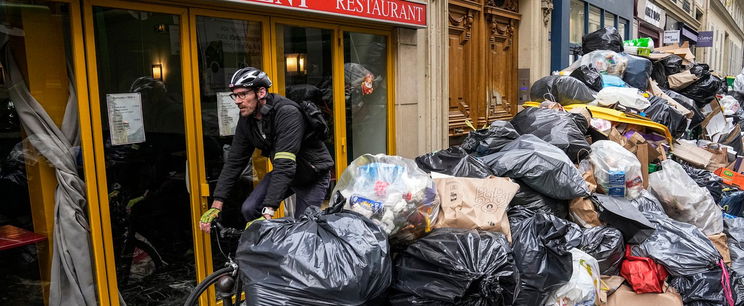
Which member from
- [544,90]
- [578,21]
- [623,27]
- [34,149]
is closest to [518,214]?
[34,149]

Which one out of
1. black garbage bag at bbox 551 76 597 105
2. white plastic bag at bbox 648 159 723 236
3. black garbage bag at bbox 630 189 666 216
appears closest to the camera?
black garbage bag at bbox 630 189 666 216

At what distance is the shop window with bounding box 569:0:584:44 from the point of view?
10328 millimetres

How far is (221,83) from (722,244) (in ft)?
14.2

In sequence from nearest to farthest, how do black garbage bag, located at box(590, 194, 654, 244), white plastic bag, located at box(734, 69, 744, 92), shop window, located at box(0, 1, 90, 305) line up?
1. shop window, located at box(0, 1, 90, 305)
2. black garbage bag, located at box(590, 194, 654, 244)
3. white plastic bag, located at box(734, 69, 744, 92)

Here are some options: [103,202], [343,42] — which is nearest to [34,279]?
[103,202]

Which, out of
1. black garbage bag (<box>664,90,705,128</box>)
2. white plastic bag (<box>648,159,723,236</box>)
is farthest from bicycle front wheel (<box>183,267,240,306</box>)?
black garbage bag (<box>664,90,705,128</box>)

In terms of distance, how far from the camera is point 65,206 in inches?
129

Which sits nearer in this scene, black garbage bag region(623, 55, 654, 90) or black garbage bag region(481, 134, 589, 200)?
black garbage bag region(481, 134, 589, 200)

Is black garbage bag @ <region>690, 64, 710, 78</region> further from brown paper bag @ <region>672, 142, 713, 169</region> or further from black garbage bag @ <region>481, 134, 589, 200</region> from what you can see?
black garbage bag @ <region>481, 134, 589, 200</region>

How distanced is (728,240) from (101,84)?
5.26m

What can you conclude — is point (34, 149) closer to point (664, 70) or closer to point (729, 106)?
point (664, 70)

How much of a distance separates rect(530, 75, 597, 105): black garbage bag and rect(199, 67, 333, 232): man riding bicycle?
406cm

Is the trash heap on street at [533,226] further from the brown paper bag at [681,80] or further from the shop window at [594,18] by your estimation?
the shop window at [594,18]

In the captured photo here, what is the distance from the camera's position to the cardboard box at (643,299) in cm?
386
